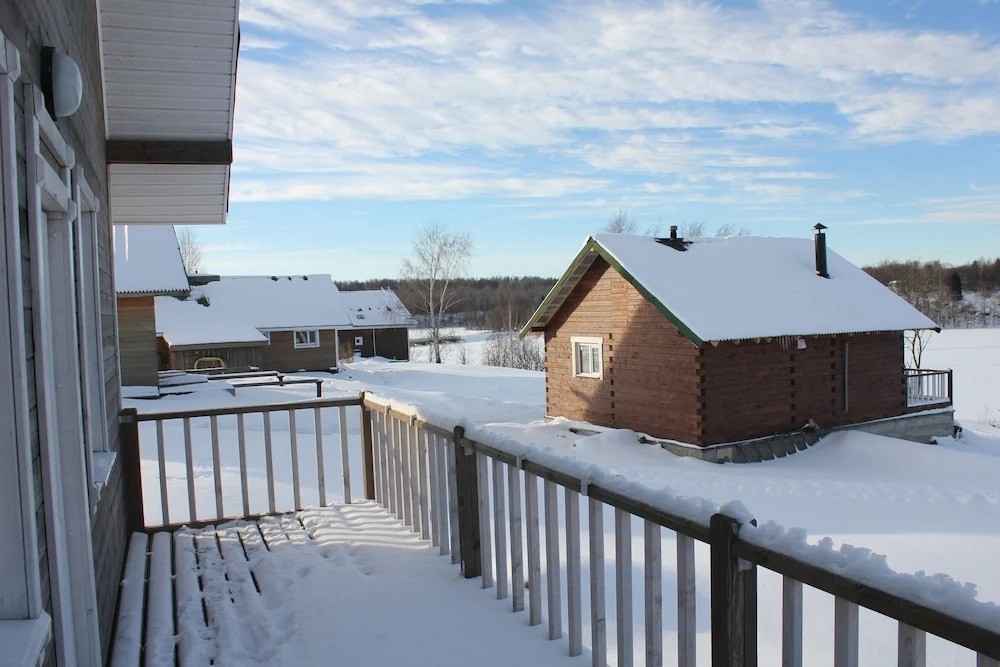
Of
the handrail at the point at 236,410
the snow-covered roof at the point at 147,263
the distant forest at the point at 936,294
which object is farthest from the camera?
the distant forest at the point at 936,294

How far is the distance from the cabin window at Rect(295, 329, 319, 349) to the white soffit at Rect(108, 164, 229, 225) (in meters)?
23.8

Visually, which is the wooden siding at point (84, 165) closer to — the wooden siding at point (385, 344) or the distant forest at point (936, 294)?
the wooden siding at point (385, 344)

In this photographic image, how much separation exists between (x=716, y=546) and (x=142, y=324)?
15322 millimetres

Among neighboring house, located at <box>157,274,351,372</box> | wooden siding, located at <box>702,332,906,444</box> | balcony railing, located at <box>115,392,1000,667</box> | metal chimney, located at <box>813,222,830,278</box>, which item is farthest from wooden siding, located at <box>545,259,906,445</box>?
neighboring house, located at <box>157,274,351,372</box>

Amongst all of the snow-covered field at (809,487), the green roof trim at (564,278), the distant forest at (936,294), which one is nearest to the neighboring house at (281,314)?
the distant forest at (936,294)

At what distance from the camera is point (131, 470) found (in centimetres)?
463

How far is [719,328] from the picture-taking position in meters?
12.2

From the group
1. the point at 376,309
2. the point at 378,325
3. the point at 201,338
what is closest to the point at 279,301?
the point at 201,338

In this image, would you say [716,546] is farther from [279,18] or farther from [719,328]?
[719,328]

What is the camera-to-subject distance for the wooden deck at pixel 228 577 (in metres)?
3.00

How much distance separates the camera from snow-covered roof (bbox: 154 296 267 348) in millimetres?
25828

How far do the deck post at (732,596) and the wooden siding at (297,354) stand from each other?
29.9 metres

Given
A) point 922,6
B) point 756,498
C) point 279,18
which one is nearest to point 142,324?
point 279,18

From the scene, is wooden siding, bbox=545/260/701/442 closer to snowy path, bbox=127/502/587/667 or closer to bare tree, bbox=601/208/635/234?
snowy path, bbox=127/502/587/667
